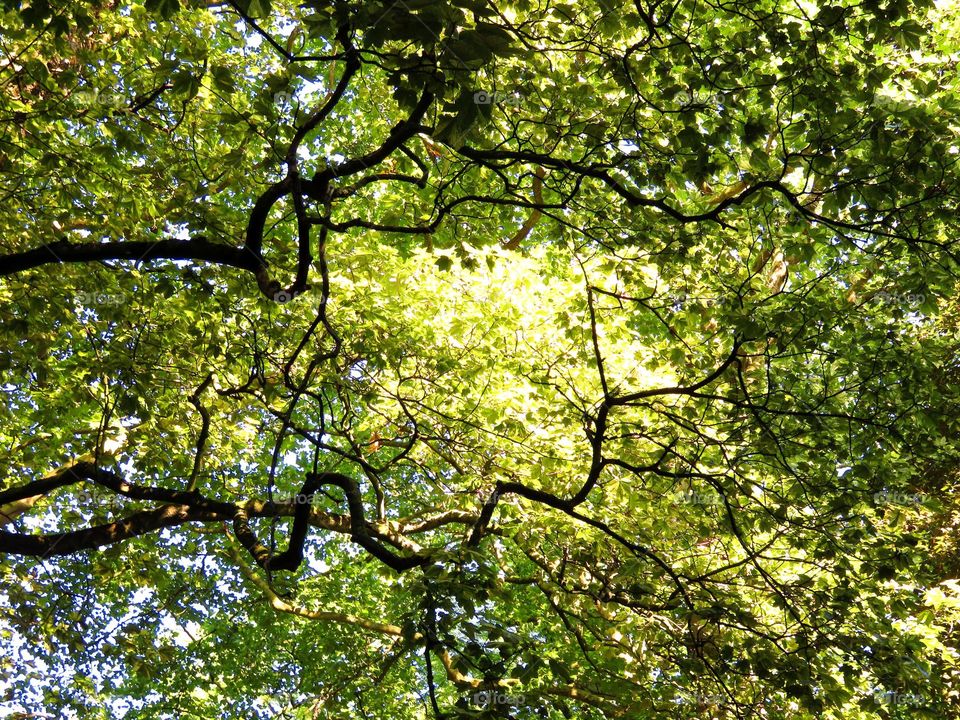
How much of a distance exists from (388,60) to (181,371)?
4.52 m

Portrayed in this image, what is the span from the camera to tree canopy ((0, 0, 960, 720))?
15.6ft

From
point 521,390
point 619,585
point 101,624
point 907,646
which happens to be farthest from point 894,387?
point 101,624

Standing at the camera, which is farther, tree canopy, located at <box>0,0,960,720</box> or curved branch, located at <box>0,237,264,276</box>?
curved branch, located at <box>0,237,264,276</box>

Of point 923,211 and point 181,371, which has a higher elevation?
point 181,371

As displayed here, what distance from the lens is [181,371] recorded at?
284 inches

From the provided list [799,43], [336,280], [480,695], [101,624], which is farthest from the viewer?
[101,624]

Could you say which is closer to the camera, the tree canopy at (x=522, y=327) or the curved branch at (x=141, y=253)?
the tree canopy at (x=522, y=327)

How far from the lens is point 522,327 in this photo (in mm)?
8781

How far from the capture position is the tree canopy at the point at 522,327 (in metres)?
4.77

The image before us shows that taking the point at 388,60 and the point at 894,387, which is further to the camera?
the point at 894,387

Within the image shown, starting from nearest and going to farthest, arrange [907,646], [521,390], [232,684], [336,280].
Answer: [907,646], [336,280], [521,390], [232,684]

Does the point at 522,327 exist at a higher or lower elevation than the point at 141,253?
higher

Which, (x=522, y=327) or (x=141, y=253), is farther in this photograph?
(x=522, y=327)

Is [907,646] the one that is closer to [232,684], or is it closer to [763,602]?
[763,602]
